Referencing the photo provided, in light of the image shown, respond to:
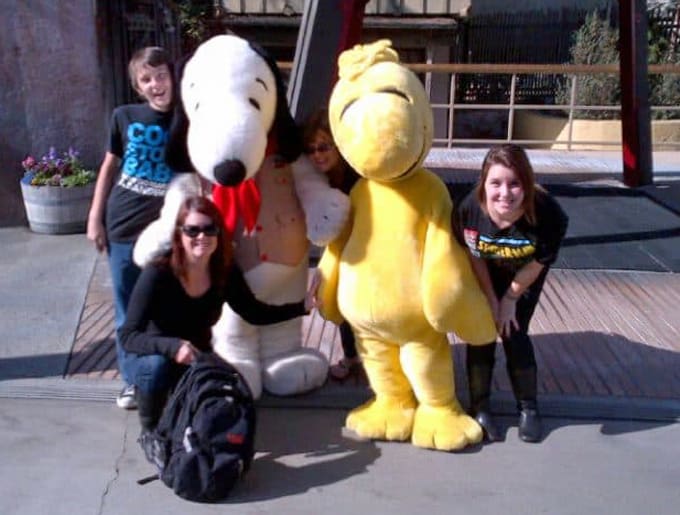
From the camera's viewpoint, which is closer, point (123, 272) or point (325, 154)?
point (325, 154)

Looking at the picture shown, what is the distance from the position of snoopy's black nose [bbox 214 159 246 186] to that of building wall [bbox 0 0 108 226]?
13.6 ft

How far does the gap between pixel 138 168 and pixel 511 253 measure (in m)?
1.58

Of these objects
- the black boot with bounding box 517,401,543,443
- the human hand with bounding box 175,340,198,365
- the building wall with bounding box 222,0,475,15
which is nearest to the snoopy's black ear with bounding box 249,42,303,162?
the human hand with bounding box 175,340,198,365

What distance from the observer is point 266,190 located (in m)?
3.35

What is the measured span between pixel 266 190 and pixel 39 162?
3906mm

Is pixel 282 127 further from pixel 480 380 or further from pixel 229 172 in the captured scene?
pixel 480 380

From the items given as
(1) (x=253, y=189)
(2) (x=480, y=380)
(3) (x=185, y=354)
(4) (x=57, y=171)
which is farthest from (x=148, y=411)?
(4) (x=57, y=171)

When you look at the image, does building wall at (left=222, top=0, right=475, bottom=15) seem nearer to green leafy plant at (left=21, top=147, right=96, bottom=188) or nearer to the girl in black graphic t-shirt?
green leafy plant at (left=21, top=147, right=96, bottom=188)

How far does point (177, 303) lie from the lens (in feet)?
10.4

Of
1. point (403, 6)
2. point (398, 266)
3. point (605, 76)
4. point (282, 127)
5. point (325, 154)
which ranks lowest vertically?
point (398, 266)

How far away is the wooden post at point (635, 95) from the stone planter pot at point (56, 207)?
208 inches

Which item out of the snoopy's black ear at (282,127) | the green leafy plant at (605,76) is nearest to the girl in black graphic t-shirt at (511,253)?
the snoopy's black ear at (282,127)

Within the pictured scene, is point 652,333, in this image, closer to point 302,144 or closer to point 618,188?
point 302,144

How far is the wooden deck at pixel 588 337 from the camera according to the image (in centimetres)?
390
